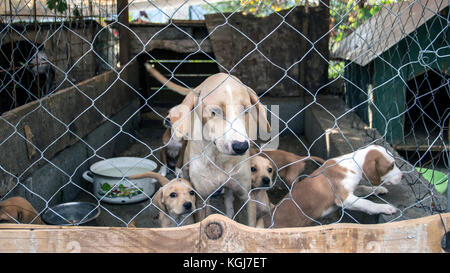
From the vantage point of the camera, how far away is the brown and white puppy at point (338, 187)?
2.64 m

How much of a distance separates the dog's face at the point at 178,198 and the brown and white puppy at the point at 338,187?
1.68ft

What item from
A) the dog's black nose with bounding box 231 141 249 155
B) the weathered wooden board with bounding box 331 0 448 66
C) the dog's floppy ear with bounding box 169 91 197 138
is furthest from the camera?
the weathered wooden board with bounding box 331 0 448 66

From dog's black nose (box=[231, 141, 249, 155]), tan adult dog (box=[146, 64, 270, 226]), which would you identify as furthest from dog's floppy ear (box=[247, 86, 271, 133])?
dog's black nose (box=[231, 141, 249, 155])

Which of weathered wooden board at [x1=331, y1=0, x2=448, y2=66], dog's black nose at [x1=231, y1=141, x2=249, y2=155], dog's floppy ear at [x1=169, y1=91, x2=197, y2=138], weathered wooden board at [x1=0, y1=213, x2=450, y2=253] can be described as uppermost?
weathered wooden board at [x1=331, y1=0, x2=448, y2=66]

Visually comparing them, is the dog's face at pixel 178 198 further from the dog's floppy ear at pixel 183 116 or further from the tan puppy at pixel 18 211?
the tan puppy at pixel 18 211

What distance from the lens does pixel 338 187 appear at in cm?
273

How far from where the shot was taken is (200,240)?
1.54 m

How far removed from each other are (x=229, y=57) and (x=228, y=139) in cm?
388

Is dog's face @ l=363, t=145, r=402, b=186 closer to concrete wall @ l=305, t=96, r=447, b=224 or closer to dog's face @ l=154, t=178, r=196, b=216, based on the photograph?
concrete wall @ l=305, t=96, r=447, b=224

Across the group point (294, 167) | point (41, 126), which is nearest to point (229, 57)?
point (294, 167)

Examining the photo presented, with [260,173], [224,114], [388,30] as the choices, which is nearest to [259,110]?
[224,114]

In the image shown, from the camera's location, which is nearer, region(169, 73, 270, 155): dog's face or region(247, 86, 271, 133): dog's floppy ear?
region(169, 73, 270, 155): dog's face

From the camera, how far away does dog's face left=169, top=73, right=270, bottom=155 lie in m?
2.14
